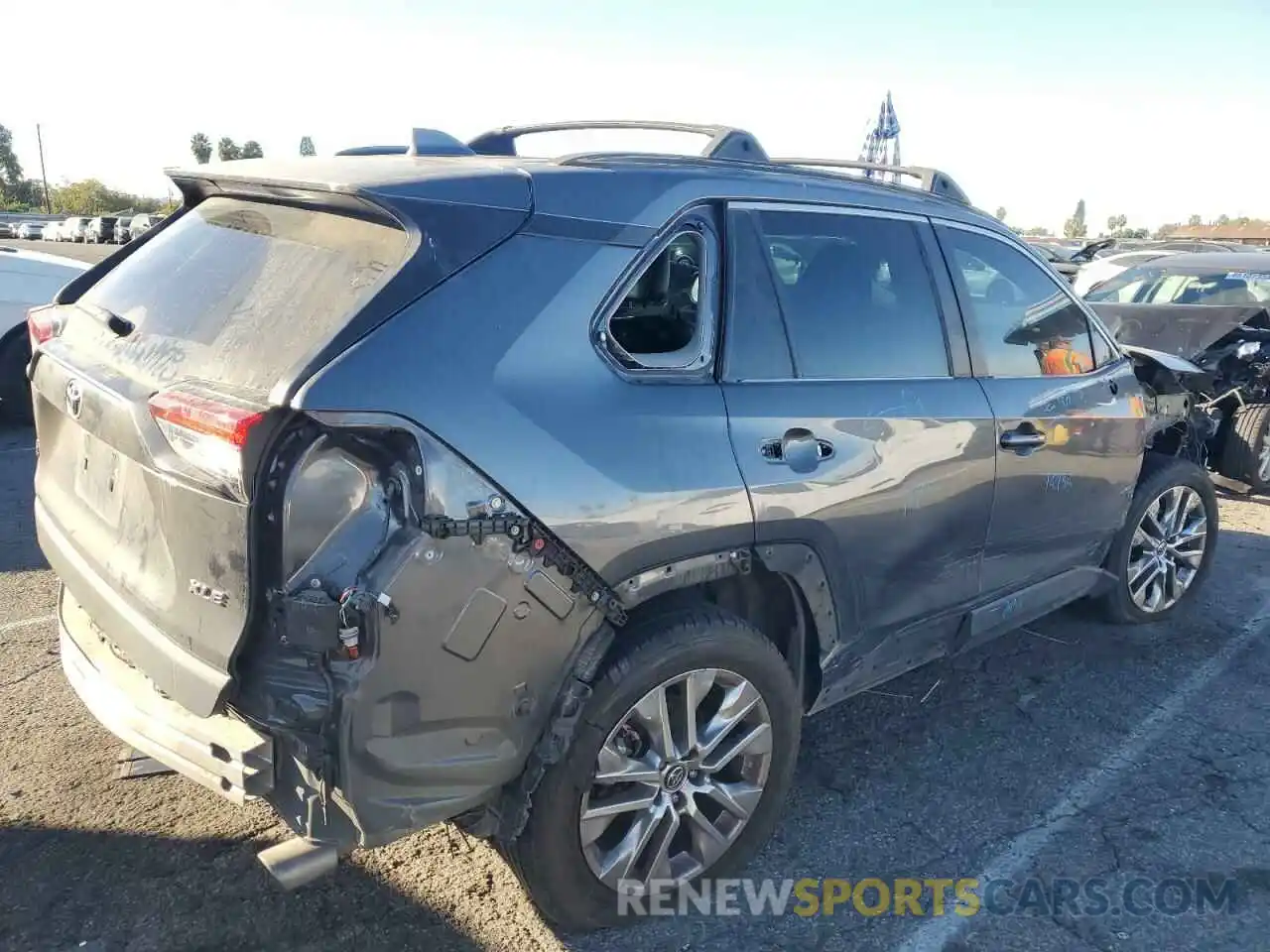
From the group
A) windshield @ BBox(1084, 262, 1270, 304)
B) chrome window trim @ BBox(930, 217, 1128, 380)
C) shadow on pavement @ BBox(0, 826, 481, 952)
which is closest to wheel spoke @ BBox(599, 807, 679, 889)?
shadow on pavement @ BBox(0, 826, 481, 952)

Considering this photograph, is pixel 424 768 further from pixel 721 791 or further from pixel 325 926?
pixel 721 791

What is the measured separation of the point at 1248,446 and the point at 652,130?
5942mm

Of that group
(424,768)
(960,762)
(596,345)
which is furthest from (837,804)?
(596,345)

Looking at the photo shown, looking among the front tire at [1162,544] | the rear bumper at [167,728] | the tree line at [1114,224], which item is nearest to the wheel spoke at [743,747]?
the rear bumper at [167,728]

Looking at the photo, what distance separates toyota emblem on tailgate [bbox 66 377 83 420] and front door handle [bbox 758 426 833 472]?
68.7 inches

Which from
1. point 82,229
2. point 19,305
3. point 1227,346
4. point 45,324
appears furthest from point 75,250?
point 1227,346

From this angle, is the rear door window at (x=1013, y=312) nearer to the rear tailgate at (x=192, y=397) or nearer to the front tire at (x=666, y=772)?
the front tire at (x=666, y=772)

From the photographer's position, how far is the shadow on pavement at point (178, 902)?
2.49 meters

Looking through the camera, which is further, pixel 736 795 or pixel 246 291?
pixel 736 795

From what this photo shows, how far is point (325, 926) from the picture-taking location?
2559 mm

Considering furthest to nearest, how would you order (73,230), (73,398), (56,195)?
1. (56,195)
2. (73,230)
3. (73,398)

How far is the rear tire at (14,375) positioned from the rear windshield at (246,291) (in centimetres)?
557

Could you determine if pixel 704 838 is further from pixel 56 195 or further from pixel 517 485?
pixel 56 195

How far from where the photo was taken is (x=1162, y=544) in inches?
188
